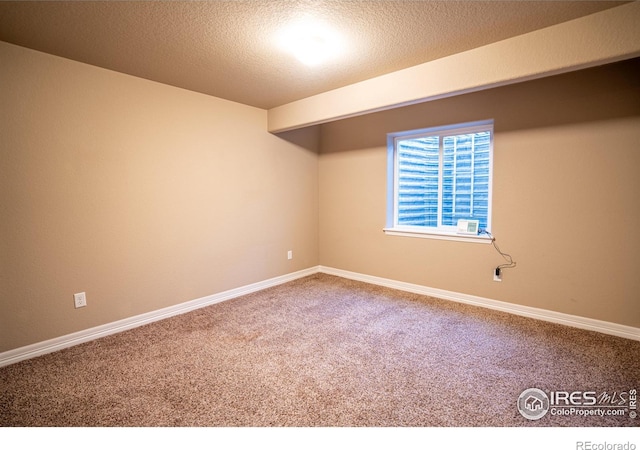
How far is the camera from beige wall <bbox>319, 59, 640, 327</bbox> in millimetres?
2594

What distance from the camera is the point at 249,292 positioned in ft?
12.9

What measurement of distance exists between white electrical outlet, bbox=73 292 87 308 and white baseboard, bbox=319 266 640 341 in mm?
3124

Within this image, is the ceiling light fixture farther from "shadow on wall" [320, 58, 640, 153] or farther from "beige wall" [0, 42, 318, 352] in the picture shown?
"shadow on wall" [320, 58, 640, 153]

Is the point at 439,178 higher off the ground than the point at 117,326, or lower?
higher

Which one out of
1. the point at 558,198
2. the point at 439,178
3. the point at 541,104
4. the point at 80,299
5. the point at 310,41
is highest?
the point at 310,41

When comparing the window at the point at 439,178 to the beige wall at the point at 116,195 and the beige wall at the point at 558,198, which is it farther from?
the beige wall at the point at 116,195

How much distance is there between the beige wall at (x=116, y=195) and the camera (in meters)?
2.34

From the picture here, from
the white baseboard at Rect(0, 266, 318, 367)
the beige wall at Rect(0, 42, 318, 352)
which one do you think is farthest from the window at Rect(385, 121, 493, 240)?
the white baseboard at Rect(0, 266, 318, 367)

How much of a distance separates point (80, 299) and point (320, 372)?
83.7 inches

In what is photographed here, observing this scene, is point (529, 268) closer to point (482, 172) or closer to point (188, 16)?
point (482, 172)
